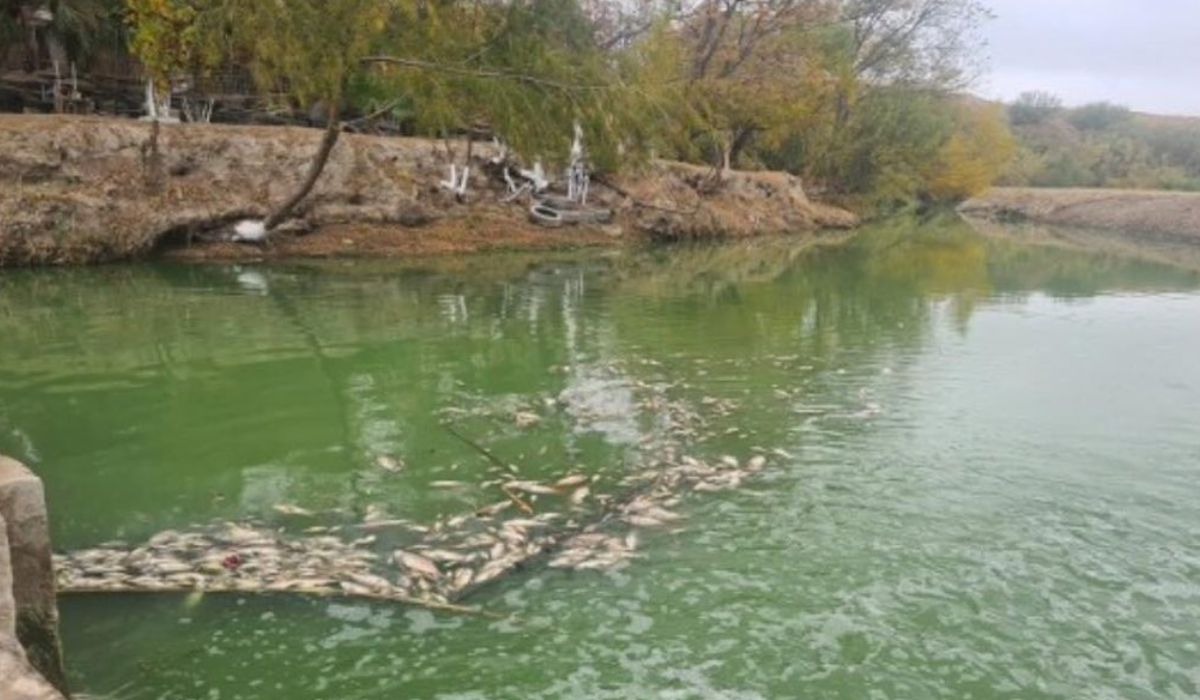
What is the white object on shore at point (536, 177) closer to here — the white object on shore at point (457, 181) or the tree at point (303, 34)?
the white object on shore at point (457, 181)

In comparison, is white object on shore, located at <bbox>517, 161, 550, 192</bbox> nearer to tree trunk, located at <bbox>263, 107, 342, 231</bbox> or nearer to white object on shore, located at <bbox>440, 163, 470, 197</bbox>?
white object on shore, located at <bbox>440, 163, 470, 197</bbox>

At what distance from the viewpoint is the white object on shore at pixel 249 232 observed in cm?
2364

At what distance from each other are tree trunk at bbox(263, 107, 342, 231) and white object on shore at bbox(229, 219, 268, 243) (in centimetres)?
16

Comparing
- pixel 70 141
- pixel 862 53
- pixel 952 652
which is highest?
pixel 862 53

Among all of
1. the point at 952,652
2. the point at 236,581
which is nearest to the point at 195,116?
the point at 236,581

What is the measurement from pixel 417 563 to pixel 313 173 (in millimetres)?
17615

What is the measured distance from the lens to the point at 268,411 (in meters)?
10.2

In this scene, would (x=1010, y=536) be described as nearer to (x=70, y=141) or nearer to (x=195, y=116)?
(x=70, y=141)

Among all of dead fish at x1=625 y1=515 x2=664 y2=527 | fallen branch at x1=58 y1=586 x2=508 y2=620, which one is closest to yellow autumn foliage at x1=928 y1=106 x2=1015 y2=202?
dead fish at x1=625 y1=515 x2=664 y2=527

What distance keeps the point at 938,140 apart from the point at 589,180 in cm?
2800

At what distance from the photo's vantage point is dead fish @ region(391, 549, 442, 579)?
241 inches

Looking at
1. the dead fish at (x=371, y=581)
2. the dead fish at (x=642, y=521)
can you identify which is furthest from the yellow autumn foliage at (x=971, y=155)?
the dead fish at (x=371, y=581)

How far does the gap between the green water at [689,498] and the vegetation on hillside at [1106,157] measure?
68262 mm

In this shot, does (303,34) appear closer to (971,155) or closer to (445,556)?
(445,556)
